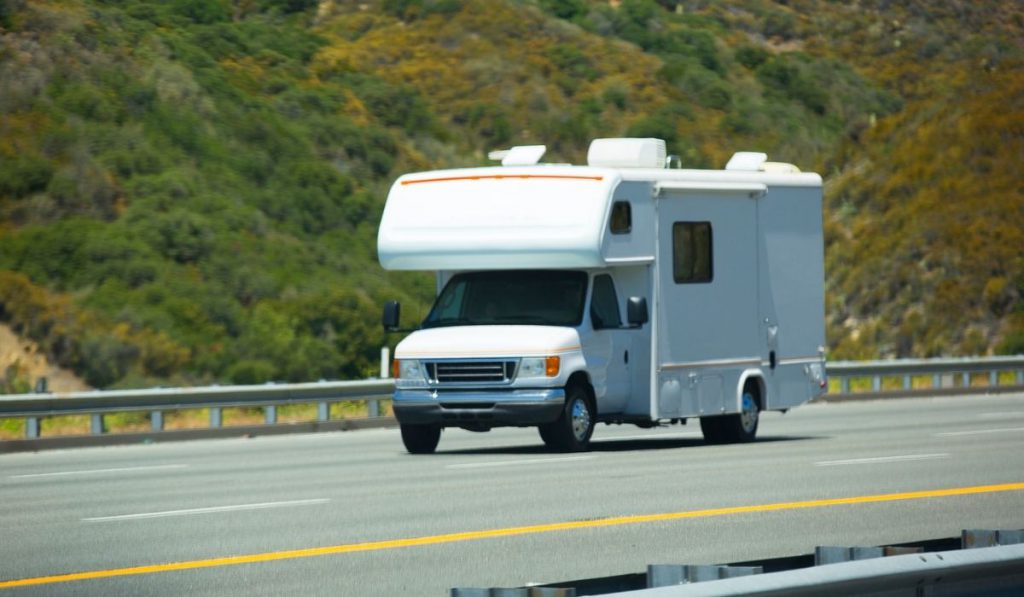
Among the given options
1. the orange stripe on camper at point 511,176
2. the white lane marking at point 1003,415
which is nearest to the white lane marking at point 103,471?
the orange stripe on camper at point 511,176

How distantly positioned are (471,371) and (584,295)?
1.51 metres

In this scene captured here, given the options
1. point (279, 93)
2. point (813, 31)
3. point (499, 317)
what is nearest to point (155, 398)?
point (499, 317)

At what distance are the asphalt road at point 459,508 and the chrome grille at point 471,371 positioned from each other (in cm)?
85

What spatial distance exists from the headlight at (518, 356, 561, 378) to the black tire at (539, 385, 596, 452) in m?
0.36

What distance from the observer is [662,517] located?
13.5 meters

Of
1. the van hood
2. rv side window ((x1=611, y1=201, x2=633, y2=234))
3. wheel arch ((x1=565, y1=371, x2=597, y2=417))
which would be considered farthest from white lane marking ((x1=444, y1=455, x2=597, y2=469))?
rv side window ((x1=611, y1=201, x2=633, y2=234))

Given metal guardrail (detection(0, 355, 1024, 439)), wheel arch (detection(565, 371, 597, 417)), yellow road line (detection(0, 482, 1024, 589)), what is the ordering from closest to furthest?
yellow road line (detection(0, 482, 1024, 589)) → wheel arch (detection(565, 371, 597, 417)) → metal guardrail (detection(0, 355, 1024, 439))

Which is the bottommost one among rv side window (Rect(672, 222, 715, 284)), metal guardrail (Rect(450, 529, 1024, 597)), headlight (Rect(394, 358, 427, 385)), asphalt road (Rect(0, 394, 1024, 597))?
asphalt road (Rect(0, 394, 1024, 597))

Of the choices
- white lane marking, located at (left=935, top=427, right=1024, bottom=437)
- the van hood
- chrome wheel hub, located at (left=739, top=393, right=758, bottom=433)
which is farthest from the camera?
white lane marking, located at (left=935, top=427, right=1024, bottom=437)

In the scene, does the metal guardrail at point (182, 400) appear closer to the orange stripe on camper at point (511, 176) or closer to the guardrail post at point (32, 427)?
the guardrail post at point (32, 427)

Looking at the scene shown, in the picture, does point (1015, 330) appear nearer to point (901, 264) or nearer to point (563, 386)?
point (901, 264)

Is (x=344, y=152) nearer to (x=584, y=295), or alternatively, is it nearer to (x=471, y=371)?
(x=584, y=295)

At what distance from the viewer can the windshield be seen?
20.3 meters

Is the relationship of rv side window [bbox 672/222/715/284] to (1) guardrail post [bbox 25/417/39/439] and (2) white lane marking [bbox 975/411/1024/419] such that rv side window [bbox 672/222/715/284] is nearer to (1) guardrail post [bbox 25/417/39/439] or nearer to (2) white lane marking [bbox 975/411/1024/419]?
(2) white lane marking [bbox 975/411/1024/419]
